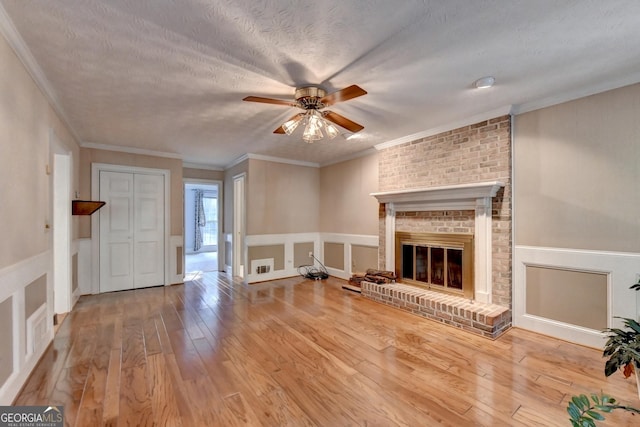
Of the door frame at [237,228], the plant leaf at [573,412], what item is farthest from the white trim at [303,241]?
the plant leaf at [573,412]

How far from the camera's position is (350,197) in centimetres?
538

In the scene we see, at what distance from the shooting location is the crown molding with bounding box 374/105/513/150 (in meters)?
3.13

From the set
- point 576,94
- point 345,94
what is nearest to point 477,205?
point 576,94

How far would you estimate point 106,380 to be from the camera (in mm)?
2127

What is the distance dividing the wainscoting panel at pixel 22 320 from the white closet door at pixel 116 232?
2.14 metres

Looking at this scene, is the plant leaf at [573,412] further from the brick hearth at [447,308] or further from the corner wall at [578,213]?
the corner wall at [578,213]

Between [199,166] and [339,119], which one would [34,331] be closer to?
[339,119]

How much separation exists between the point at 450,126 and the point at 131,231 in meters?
5.33

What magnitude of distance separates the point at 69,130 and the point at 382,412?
481cm

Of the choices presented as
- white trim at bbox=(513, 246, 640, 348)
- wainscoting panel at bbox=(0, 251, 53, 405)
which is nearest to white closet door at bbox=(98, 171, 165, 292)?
wainscoting panel at bbox=(0, 251, 53, 405)

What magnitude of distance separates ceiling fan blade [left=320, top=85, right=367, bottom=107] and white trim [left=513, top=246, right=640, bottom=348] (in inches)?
99.8

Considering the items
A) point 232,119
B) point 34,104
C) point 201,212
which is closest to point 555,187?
point 232,119

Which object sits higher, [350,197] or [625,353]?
[350,197]

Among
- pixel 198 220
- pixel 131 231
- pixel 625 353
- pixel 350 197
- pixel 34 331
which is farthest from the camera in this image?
pixel 198 220
